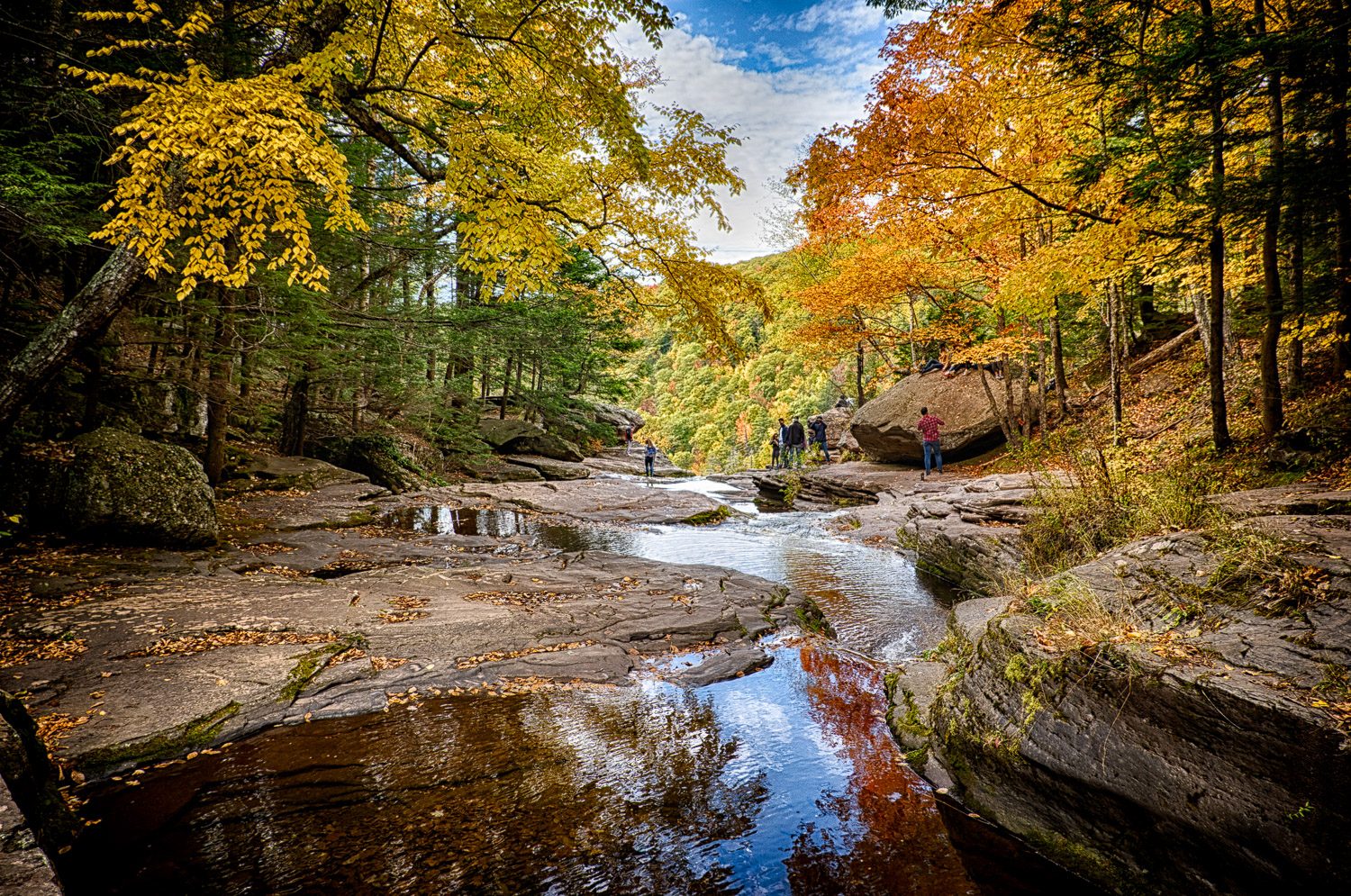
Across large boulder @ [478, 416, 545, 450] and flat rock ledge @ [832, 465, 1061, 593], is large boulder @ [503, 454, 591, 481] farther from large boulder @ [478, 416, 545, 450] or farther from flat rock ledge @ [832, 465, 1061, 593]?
flat rock ledge @ [832, 465, 1061, 593]

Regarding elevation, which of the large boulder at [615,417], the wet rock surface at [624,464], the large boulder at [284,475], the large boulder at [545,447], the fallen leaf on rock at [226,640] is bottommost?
the fallen leaf on rock at [226,640]

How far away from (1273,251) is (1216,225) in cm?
104

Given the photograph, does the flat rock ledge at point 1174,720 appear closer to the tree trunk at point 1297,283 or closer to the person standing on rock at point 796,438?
the tree trunk at point 1297,283

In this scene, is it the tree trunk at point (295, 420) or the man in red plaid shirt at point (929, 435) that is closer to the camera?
the tree trunk at point (295, 420)

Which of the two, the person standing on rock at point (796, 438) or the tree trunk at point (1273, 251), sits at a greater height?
the tree trunk at point (1273, 251)

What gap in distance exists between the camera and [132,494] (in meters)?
6.68

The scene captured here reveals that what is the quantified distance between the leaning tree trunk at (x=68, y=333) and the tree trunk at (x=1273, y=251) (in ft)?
36.0

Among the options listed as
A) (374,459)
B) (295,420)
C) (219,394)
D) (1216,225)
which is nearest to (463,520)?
(374,459)

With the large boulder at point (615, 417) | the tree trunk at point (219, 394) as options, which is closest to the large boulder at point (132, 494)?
the tree trunk at point (219, 394)

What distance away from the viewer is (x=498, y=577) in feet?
22.6

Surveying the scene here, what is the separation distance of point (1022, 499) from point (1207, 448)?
2383 millimetres

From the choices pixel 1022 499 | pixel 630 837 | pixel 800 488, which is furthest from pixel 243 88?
pixel 800 488

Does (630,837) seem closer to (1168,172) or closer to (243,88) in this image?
(243,88)

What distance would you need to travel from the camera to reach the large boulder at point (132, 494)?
6.45 metres
